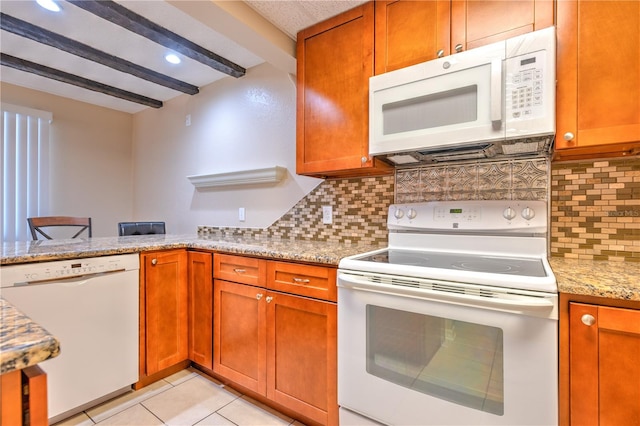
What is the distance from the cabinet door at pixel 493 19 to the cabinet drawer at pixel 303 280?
121cm

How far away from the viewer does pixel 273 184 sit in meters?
2.52

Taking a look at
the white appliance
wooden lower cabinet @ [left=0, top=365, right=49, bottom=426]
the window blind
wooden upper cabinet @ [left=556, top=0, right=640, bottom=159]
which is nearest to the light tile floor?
the white appliance

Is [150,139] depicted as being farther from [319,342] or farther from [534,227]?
[534,227]

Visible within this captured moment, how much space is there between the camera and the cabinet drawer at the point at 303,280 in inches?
57.0

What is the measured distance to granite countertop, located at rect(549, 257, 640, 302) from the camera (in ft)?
2.96

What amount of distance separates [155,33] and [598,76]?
2465 mm

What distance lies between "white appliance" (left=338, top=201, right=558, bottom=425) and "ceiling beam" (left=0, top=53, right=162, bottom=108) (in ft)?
10.5

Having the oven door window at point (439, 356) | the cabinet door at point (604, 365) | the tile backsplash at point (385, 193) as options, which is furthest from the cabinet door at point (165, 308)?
the cabinet door at point (604, 365)

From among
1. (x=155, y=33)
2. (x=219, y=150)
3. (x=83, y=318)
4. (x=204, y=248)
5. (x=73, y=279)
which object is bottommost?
(x=83, y=318)

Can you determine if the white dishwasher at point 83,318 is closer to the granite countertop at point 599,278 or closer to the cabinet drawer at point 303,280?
the cabinet drawer at point 303,280

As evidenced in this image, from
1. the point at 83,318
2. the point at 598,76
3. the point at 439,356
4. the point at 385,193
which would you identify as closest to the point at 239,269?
the point at 83,318

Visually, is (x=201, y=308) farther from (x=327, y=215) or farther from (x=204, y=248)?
(x=327, y=215)

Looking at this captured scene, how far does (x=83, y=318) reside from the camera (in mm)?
1620

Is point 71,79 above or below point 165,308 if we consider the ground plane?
above
